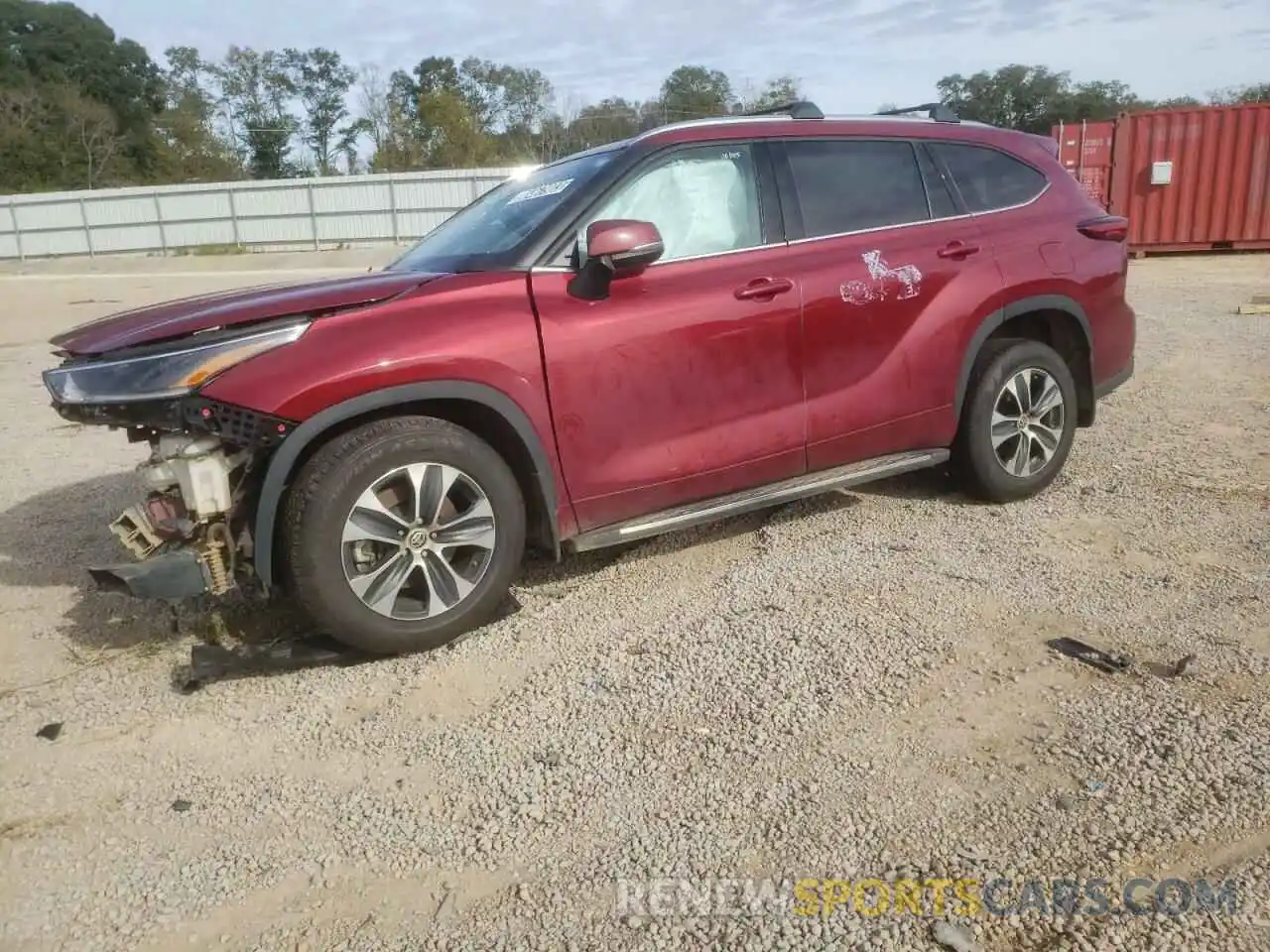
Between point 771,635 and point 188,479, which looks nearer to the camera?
point 188,479

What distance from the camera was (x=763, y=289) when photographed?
12.4 feet

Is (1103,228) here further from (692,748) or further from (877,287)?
(692,748)

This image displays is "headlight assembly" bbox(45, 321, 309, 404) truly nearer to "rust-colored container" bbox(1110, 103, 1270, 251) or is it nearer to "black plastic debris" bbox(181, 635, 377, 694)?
"black plastic debris" bbox(181, 635, 377, 694)

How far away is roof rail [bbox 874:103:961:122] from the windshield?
5.68 feet

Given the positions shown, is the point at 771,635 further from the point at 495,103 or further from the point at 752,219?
the point at 495,103

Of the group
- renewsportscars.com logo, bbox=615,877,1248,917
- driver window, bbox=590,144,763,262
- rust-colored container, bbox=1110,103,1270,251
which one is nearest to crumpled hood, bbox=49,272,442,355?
driver window, bbox=590,144,763,262

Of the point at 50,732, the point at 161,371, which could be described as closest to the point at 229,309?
the point at 161,371

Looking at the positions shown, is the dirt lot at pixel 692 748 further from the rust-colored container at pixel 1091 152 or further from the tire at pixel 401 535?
the rust-colored container at pixel 1091 152

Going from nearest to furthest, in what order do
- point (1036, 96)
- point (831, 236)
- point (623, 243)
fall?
point (623, 243) → point (831, 236) → point (1036, 96)

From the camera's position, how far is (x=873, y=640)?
3.36 metres

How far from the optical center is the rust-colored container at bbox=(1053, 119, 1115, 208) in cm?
1767

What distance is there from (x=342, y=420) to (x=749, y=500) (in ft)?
5.46

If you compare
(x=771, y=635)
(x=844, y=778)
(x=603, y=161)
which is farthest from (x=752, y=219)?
(x=844, y=778)

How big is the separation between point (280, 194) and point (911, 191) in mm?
33265
